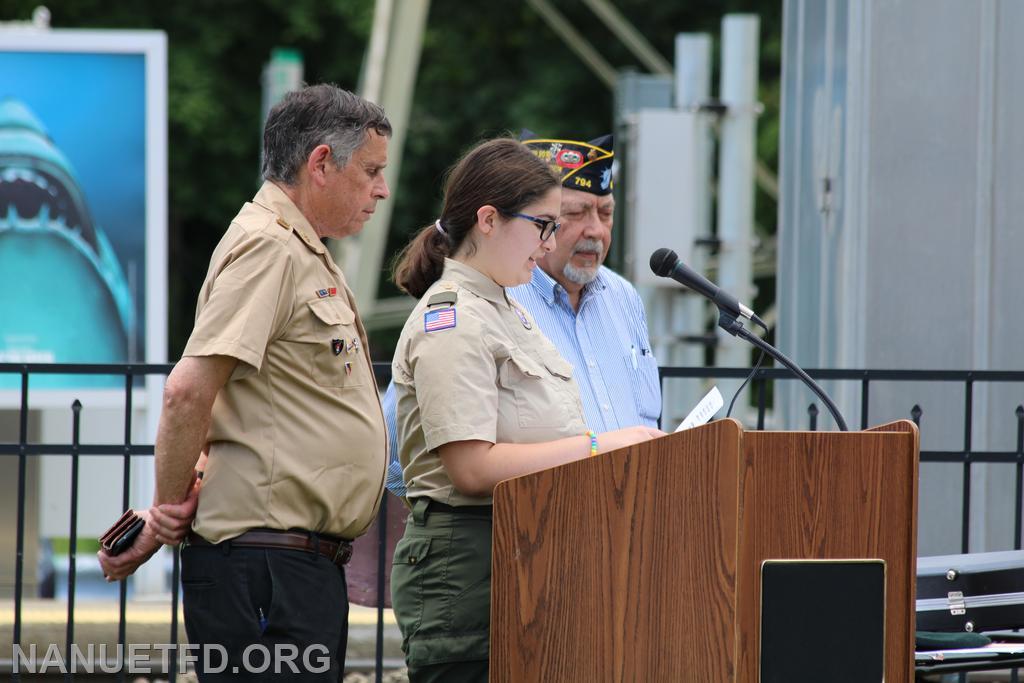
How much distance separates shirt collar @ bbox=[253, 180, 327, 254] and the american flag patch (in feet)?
0.91

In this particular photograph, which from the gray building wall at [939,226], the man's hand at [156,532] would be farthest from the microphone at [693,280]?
the gray building wall at [939,226]

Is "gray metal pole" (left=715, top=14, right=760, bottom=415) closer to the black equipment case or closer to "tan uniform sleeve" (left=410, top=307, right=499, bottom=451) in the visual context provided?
the black equipment case

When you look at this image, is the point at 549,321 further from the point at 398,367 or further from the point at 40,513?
the point at 40,513

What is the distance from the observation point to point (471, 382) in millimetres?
2611

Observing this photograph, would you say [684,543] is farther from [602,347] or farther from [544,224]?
[602,347]

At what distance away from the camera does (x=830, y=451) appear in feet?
7.66

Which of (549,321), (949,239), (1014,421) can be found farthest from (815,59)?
(549,321)

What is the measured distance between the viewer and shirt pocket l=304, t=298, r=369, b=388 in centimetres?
268

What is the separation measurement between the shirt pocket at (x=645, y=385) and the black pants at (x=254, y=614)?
4.12ft

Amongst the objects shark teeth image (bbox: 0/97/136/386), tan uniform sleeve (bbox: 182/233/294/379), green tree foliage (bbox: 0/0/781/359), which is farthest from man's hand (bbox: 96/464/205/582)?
green tree foliage (bbox: 0/0/781/359)

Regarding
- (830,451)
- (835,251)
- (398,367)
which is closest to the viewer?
(830,451)

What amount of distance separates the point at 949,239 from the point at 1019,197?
0.32m

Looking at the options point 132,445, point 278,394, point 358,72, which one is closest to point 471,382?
point 278,394

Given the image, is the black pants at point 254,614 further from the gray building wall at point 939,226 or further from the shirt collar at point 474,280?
the gray building wall at point 939,226
